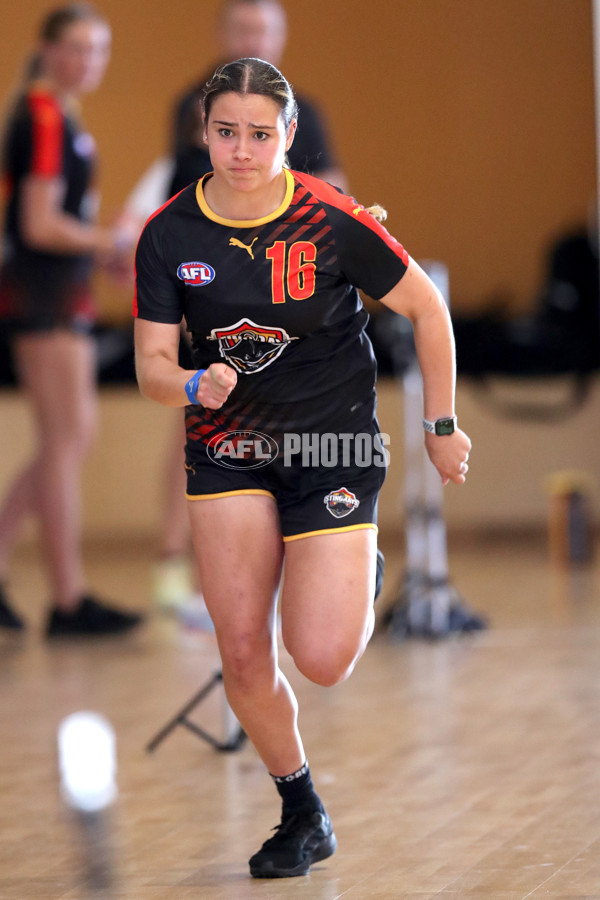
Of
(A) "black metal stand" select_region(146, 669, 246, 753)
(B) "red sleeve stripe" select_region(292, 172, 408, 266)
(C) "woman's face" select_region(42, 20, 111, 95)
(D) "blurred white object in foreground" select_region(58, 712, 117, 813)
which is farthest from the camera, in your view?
(C) "woman's face" select_region(42, 20, 111, 95)

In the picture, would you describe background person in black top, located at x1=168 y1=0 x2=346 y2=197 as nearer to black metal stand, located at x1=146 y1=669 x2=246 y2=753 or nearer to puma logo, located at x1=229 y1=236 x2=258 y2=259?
black metal stand, located at x1=146 y1=669 x2=246 y2=753

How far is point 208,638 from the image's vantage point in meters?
4.68

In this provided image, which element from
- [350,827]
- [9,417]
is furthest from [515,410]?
[350,827]

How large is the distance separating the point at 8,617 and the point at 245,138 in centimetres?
296

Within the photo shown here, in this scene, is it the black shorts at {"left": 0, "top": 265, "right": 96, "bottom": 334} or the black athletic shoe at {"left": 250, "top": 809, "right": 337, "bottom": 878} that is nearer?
the black athletic shoe at {"left": 250, "top": 809, "right": 337, "bottom": 878}

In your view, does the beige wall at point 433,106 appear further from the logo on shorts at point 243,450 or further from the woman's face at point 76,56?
the logo on shorts at point 243,450

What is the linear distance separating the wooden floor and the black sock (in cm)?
11

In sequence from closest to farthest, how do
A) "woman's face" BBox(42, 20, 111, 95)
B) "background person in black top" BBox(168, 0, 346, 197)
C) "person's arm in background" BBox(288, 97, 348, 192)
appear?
"person's arm in background" BBox(288, 97, 348, 192) < "background person in black top" BBox(168, 0, 346, 197) < "woman's face" BBox(42, 20, 111, 95)

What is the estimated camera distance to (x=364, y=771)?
305 cm

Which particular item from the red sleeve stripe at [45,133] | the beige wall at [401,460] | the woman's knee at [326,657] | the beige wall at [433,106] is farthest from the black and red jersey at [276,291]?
the beige wall at [433,106]

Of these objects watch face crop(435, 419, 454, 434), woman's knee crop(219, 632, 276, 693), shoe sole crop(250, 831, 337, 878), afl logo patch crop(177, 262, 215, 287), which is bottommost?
shoe sole crop(250, 831, 337, 878)

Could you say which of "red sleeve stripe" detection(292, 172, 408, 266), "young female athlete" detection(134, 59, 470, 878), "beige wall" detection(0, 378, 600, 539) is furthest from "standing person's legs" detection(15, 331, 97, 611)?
"beige wall" detection(0, 378, 600, 539)

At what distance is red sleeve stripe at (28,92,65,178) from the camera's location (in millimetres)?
4562

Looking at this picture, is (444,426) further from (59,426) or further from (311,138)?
(59,426)
